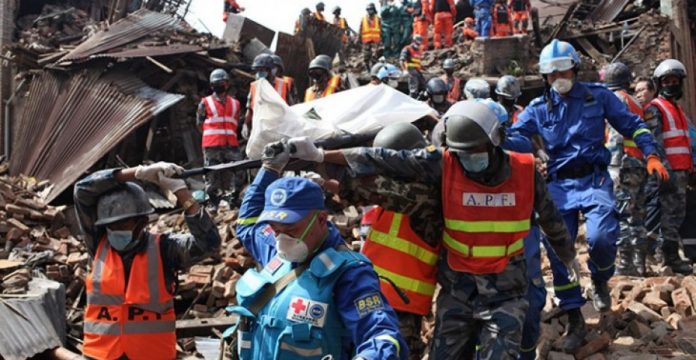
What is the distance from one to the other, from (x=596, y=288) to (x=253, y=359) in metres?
3.13

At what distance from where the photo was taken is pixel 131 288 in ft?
11.9

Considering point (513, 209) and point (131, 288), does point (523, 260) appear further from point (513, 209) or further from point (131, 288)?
point (131, 288)

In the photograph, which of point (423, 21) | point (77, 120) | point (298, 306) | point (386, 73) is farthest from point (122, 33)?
point (298, 306)

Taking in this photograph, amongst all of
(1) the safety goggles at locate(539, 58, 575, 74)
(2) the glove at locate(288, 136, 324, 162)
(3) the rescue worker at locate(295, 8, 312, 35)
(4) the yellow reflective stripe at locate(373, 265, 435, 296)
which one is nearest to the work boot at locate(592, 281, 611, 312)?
(1) the safety goggles at locate(539, 58, 575, 74)

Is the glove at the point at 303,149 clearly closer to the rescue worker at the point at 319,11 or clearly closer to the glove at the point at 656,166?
the glove at the point at 656,166

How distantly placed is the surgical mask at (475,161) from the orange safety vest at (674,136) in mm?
4078

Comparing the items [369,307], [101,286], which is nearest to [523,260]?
[369,307]

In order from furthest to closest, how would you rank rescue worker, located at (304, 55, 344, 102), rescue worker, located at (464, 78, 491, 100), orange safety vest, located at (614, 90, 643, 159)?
rescue worker, located at (304, 55, 344, 102), orange safety vest, located at (614, 90, 643, 159), rescue worker, located at (464, 78, 491, 100)

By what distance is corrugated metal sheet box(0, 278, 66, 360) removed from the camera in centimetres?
481

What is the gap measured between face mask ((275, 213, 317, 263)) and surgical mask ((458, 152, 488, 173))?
1.05 m

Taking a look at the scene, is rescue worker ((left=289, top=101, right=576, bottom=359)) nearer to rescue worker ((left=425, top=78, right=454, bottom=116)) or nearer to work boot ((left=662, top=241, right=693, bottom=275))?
work boot ((left=662, top=241, right=693, bottom=275))

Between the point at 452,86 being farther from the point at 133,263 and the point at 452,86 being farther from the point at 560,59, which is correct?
the point at 133,263

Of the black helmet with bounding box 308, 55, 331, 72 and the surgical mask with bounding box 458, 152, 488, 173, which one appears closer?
the surgical mask with bounding box 458, 152, 488, 173

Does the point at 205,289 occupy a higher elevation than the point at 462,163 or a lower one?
lower
